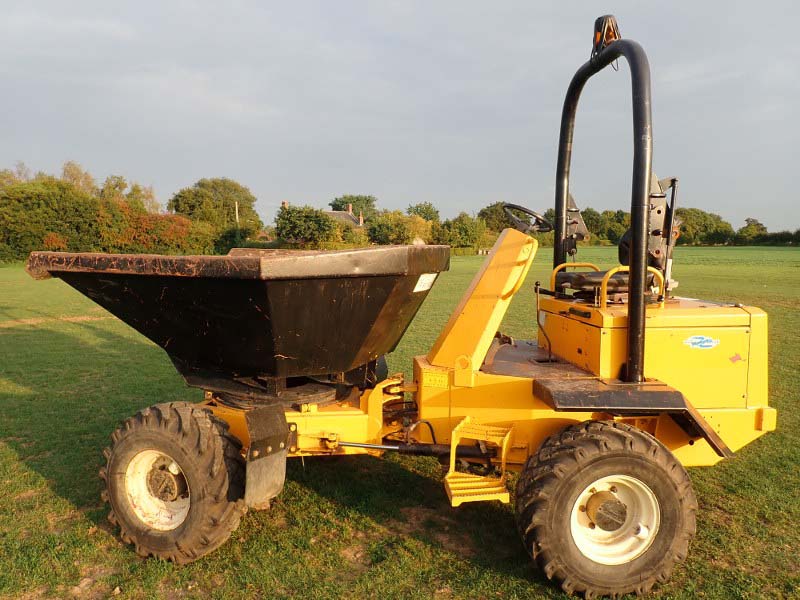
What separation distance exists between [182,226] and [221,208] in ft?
81.0

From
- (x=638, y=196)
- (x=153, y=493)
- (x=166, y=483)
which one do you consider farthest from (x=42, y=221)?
(x=638, y=196)

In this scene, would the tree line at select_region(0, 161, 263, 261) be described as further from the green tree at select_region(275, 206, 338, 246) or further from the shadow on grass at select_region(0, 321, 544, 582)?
the shadow on grass at select_region(0, 321, 544, 582)

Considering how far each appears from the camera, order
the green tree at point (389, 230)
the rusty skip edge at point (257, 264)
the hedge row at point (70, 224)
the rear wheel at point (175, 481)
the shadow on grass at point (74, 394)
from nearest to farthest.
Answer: the rusty skip edge at point (257, 264) → the rear wheel at point (175, 481) → the shadow on grass at point (74, 394) → the hedge row at point (70, 224) → the green tree at point (389, 230)

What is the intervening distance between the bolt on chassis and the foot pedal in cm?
1

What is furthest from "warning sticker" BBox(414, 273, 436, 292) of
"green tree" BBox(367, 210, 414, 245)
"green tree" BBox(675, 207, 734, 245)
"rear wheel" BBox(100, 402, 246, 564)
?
"green tree" BBox(675, 207, 734, 245)

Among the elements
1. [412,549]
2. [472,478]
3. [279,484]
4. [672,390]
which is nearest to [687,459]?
[672,390]

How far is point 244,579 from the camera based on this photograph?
122 inches

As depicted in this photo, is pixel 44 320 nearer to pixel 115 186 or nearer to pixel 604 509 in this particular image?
pixel 604 509

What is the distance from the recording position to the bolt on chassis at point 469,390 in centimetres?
289

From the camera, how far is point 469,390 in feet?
11.3

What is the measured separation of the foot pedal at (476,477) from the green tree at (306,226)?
45.6 meters

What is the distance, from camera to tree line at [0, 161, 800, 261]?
1581 inches

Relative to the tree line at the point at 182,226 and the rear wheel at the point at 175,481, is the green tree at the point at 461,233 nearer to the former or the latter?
the tree line at the point at 182,226

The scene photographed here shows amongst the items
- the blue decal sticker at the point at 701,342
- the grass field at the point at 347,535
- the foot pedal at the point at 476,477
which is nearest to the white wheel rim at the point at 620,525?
the grass field at the point at 347,535
